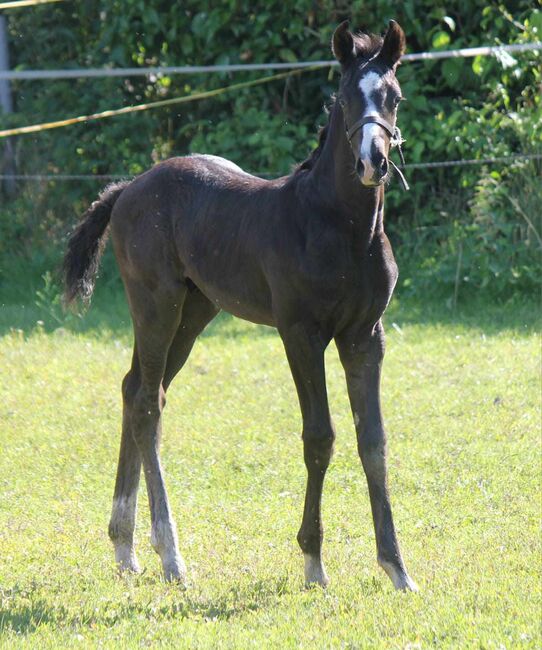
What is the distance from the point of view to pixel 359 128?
4.79 m

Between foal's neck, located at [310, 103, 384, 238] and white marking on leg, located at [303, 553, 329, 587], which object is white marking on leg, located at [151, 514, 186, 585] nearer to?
white marking on leg, located at [303, 553, 329, 587]

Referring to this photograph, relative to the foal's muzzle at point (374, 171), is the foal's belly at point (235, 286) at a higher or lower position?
lower

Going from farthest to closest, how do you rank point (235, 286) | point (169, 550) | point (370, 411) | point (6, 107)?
point (6, 107) → point (169, 550) → point (235, 286) → point (370, 411)

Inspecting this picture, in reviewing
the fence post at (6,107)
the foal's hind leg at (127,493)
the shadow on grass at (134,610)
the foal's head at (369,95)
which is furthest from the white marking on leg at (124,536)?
the fence post at (6,107)

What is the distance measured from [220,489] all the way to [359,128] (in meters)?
3.06

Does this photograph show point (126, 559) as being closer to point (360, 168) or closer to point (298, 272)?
point (298, 272)

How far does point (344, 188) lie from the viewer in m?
5.07

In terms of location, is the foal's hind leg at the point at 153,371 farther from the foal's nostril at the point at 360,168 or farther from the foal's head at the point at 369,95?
the foal's nostril at the point at 360,168

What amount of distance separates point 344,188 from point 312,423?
1054mm

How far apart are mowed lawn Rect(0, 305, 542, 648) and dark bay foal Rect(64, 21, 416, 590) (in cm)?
38

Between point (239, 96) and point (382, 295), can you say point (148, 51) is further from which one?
point (382, 295)

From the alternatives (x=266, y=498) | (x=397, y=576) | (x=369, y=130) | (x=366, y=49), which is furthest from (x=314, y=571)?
(x=366, y=49)

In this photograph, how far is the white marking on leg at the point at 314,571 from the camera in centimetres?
527

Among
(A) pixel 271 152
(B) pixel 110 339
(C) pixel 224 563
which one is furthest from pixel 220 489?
(A) pixel 271 152
